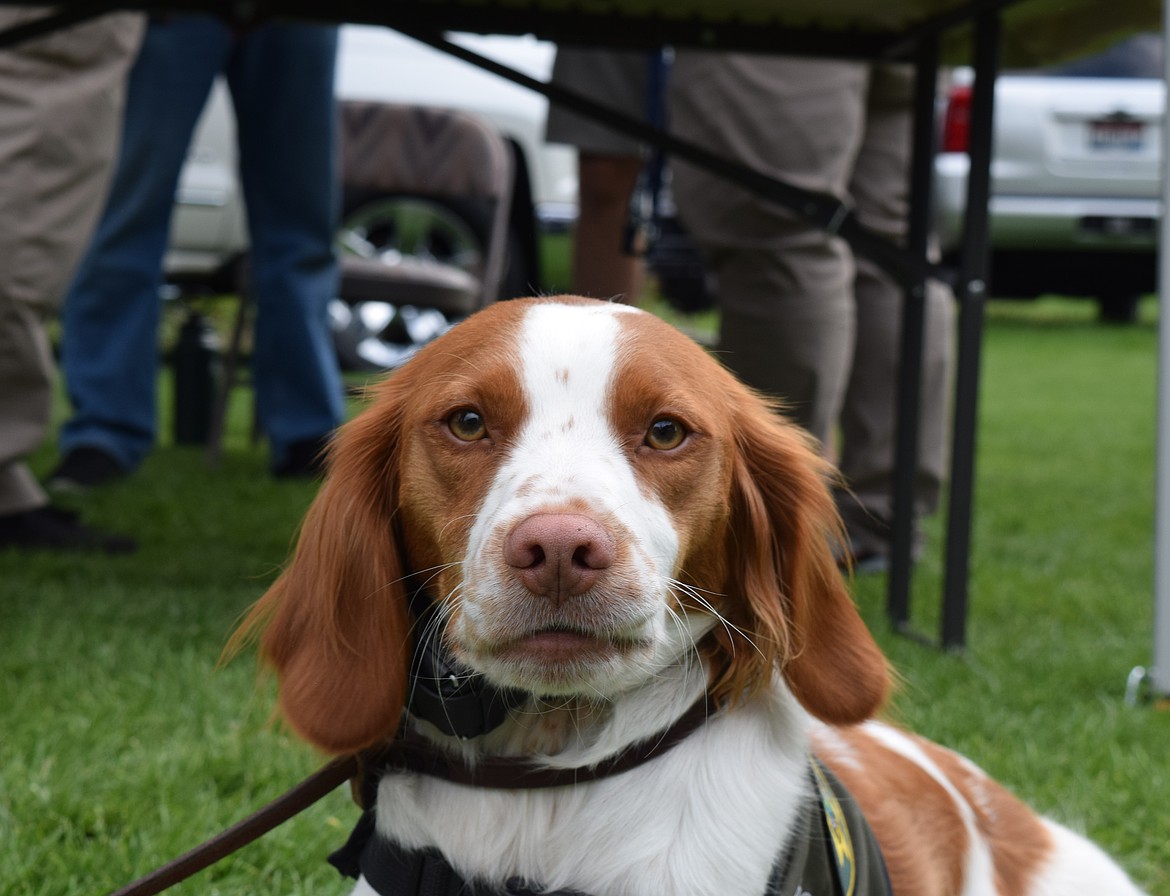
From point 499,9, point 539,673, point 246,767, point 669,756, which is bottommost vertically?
point 246,767

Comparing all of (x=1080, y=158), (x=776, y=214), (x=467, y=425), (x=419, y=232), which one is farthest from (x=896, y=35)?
(x=1080, y=158)

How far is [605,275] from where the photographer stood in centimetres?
494

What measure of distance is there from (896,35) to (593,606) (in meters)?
2.54

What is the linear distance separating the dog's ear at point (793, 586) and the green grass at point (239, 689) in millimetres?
637

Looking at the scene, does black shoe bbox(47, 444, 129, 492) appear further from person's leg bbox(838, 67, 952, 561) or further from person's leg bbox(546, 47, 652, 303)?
person's leg bbox(838, 67, 952, 561)

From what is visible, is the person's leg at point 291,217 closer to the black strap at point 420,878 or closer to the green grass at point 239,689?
the green grass at point 239,689

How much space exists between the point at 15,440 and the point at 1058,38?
2.82 meters

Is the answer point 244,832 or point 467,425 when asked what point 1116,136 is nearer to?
point 467,425

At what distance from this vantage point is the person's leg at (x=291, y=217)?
5.02m

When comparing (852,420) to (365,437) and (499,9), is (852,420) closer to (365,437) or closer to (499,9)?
(499,9)

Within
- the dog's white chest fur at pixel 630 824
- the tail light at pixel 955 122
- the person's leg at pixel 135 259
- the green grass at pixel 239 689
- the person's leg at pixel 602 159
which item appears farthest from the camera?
the tail light at pixel 955 122

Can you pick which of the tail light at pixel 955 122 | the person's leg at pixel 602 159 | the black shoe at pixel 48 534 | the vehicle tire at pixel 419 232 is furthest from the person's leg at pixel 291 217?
the tail light at pixel 955 122

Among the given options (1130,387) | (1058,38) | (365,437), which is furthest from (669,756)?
(1130,387)

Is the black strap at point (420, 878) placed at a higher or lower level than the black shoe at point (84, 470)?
higher
